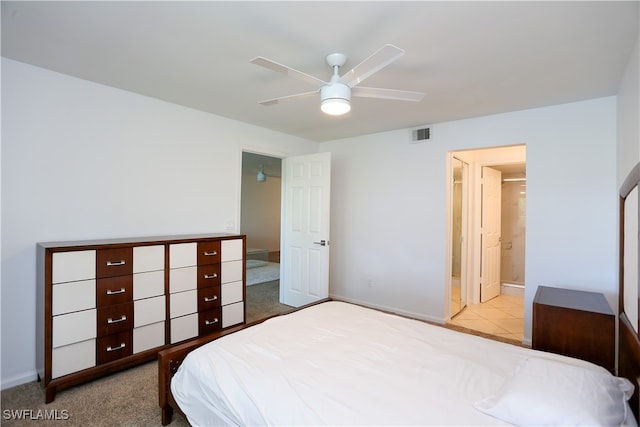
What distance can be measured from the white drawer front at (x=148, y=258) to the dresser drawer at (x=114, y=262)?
1.5 inches

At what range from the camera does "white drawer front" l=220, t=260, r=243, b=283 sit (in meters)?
3.11

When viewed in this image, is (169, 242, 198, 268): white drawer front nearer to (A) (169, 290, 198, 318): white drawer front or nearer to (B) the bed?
(A) (169, 290, 198, 318): white drawer front

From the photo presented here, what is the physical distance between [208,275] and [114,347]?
2.93 feet

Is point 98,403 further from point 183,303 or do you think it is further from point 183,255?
point 183,255

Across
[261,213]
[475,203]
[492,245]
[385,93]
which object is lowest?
[492,245]

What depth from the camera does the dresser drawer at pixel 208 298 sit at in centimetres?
292

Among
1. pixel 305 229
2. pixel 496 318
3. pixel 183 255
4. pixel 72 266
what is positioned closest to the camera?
pixel 72 266

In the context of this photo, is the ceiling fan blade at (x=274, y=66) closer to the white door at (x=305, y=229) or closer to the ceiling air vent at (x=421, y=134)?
the white door at (x=305, y=229)

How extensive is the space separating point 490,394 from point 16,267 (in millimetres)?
3099

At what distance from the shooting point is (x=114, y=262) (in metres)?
2.38

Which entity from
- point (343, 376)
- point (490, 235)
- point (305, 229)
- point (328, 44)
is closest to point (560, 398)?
point (343, 376)

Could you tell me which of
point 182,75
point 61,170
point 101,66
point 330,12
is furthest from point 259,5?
point 61,170

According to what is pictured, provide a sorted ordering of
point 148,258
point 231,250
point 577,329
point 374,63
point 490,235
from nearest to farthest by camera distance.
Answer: point 374,63 → point 577,329 → point 148,258 → point 231,250 → point 490,235

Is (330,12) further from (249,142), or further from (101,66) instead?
(249,142)
